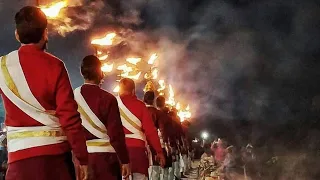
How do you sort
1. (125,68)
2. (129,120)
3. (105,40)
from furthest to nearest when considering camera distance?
1. (125,68)
2. (105,40)
3. (129,120)

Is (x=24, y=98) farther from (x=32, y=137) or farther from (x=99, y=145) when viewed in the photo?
(x=99, y=145)

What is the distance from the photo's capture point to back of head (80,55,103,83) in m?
5.28

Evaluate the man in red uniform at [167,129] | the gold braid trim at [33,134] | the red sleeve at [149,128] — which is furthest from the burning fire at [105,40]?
the gold braid trim at [33,134]

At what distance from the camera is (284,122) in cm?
2948

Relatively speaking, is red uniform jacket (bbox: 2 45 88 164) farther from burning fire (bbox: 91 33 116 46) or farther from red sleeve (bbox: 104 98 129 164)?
burning fire (bbox: 91 33 116 46)

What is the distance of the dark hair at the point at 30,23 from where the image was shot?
3.70 metres

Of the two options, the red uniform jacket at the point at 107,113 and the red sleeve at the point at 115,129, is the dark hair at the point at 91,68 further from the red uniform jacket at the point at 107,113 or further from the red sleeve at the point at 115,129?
the red sleeve at the point at 115,129

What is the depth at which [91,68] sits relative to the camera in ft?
17.4

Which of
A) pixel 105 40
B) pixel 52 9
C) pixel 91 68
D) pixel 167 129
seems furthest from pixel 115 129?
pixel 167 129

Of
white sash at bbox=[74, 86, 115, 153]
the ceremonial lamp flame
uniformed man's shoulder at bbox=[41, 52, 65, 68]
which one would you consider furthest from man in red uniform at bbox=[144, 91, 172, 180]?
uniformed man's shoulder at bbox=[41, 52, 65, 68]

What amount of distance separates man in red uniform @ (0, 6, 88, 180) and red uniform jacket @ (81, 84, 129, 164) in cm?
139

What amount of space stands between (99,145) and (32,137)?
5.28 feet

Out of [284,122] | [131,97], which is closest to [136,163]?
[131,97]

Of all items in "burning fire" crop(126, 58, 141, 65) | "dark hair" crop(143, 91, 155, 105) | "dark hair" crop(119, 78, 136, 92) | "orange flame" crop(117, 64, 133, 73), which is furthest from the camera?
"burning fire" crop(126, 58, 141, 65)
